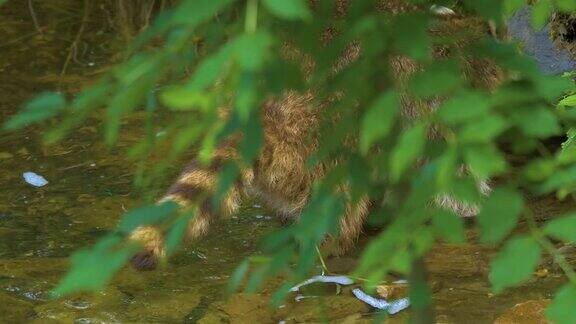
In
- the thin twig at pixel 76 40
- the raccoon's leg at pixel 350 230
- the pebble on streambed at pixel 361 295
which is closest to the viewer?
the pebble on streambed at pixel 361 295

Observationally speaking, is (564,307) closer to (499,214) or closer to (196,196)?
(499,214)

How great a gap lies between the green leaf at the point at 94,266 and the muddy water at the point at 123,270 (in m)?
1.71

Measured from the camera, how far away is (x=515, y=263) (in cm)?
134

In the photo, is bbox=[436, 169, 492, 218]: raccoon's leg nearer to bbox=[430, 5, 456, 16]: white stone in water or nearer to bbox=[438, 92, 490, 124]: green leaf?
bbox=[438, 92, 490, 124]: green leaf

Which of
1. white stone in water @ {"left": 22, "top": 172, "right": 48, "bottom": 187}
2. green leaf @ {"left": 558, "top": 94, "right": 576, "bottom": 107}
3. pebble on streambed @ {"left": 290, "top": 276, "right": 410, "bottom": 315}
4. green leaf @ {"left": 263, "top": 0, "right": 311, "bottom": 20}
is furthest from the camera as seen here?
white stone in water @ {"left": 22, "top": 172, "right": 48, "bottom": 187}

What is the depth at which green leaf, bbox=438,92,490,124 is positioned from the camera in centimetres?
126

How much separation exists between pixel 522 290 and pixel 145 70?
9.55 ft

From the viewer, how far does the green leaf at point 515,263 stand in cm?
133

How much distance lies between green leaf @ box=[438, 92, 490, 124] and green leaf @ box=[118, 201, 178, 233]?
1.18 feet

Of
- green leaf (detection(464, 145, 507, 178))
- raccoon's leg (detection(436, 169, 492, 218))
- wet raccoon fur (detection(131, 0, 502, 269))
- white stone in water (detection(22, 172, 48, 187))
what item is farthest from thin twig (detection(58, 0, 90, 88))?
green leaf (detection(464, 145, 507, 178))

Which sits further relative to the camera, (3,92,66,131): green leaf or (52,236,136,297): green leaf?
(3,92,66,131): green leaf

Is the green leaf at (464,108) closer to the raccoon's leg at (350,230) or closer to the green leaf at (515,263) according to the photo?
the green leaf at (515,263)

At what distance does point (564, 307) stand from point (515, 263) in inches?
4.9

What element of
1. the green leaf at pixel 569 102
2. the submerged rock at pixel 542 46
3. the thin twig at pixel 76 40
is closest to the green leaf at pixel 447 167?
the green leaf at pixel 569 102
